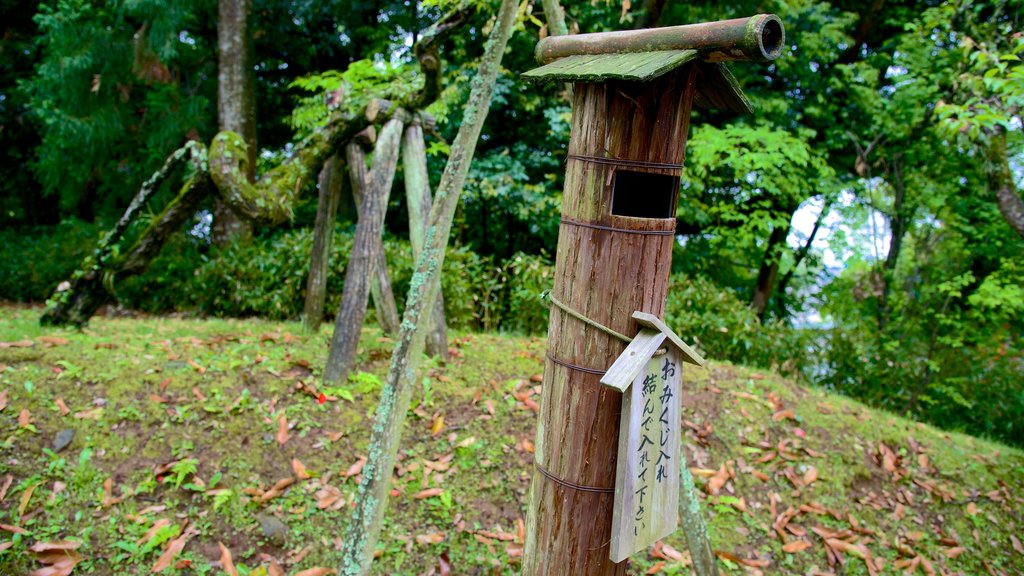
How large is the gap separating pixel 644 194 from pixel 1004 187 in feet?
16.5

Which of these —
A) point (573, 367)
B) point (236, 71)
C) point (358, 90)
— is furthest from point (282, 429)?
point (236, 71)

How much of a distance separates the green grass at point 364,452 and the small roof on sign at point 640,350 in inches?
92.0

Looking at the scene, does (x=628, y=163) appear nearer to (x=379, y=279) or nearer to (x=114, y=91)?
(x=379, y=279)

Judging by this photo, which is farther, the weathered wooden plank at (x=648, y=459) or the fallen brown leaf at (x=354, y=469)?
A: the fallen brown leaf at (x=354, y=469)

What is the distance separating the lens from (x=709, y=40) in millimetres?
1969

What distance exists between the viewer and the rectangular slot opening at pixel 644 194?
2203mm

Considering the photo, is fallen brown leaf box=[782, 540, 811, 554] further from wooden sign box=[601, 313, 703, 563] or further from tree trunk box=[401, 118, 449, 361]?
tree trunk box=[401, 118, 449, 361]

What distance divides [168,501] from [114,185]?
8.01 m

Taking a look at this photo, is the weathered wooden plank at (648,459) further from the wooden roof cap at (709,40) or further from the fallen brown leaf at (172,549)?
the fallen brown leaf at (172,549)

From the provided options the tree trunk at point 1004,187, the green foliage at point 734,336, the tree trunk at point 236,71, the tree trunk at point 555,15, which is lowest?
the green foliage at point 734,336

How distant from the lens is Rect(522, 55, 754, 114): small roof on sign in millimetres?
1915

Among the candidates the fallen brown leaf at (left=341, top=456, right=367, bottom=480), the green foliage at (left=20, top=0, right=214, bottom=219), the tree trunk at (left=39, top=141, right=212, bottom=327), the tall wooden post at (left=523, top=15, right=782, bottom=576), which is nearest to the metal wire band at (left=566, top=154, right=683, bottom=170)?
the tall wooden post at (left=523, top=15, right=782, bottom=576)

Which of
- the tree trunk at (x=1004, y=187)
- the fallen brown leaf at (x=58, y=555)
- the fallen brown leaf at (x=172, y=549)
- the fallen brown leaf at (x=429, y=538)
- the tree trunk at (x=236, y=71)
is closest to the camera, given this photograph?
the fallen brown leaf at (x=58, y=555)

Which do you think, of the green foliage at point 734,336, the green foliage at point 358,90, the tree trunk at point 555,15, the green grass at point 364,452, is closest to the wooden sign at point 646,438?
the green grass at point 364,452
